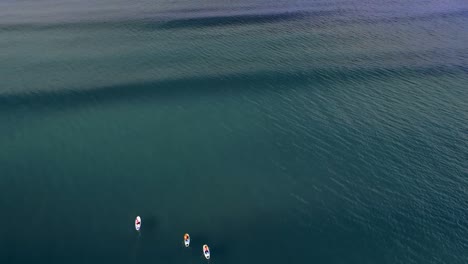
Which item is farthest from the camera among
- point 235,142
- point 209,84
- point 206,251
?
point 209,84

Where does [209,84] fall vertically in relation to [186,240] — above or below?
above

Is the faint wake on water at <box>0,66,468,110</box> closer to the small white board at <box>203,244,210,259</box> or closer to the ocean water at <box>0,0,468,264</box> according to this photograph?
the ocean water at <box>0,0,468,264</box>

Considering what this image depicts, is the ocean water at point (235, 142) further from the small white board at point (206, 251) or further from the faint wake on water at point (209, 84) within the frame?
the small white board at point (206, 251)

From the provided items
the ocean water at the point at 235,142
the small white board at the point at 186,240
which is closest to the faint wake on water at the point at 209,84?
the ocean water at the point at 235,142

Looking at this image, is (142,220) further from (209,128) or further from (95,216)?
(209,128)

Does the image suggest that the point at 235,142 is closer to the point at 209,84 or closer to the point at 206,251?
the point at 209,84

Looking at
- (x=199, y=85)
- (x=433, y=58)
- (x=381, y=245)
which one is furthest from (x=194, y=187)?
(x=433, y=58)

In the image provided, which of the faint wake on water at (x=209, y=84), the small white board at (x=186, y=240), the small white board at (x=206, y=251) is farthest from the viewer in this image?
the faint wake on water at (x=209, y=84)

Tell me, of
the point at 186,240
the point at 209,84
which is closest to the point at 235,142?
the point at 209,84
